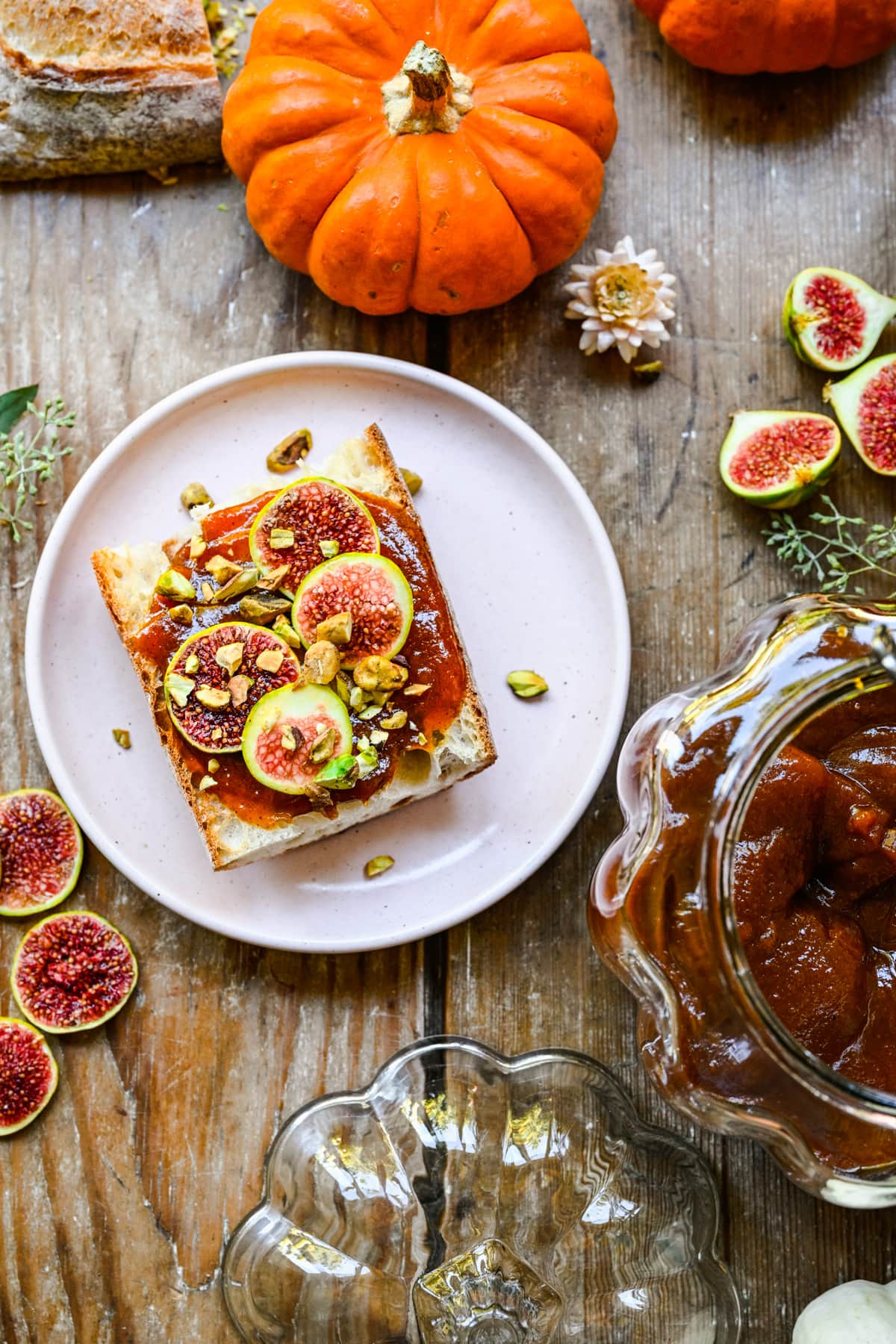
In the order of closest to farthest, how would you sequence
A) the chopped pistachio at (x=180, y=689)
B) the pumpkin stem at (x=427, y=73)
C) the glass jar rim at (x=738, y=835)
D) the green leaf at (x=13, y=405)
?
1. the glass jar rim at (x=738, y=835)
2. the pumpkin stem at (x=427, y=73)
3. the chopped pistachio at (x=180, y=689)
4. the green leaf at (x=13, y=405)

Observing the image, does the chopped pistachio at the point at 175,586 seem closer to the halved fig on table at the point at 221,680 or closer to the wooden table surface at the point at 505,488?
the halved fig on table at the point at 221,680

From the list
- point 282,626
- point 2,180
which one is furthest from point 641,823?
point 2,180

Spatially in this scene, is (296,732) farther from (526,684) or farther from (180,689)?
(526,684)

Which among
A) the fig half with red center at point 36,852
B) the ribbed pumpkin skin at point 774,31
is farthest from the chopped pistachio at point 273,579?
the ribbed pumpkin skin at point 774,31

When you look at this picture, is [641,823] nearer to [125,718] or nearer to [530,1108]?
[530,1108]

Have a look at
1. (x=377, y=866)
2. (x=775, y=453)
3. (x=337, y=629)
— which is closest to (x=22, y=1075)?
(x=377, y=866)
